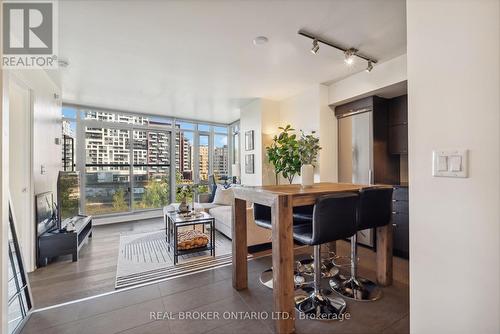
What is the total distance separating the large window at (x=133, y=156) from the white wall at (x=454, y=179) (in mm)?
4717

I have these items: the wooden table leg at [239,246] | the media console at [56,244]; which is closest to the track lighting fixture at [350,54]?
the wooden table leg at [239,246]

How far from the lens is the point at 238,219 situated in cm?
232

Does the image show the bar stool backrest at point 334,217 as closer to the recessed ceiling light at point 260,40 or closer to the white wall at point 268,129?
the recessed ceiling light at point 260,40

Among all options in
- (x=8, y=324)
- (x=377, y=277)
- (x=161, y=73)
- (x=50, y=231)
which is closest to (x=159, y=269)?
(x=8, y=324)

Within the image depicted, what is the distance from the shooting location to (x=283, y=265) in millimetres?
1681

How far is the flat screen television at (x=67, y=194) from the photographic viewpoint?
10.7 ft

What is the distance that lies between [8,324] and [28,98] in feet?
8.21

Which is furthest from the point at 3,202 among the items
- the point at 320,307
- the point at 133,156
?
the point at 133,156

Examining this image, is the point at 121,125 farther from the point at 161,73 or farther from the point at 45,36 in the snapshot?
the point at 45,36

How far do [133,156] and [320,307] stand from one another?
5462 mm

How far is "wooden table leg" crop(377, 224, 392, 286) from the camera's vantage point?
2340mm

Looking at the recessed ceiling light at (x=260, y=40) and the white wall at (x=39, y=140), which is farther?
the white wall at (x=39, y=140)

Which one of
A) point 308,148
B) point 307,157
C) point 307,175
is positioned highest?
point 308,148

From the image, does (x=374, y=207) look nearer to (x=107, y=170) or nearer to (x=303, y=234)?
(x=303, y=234)
